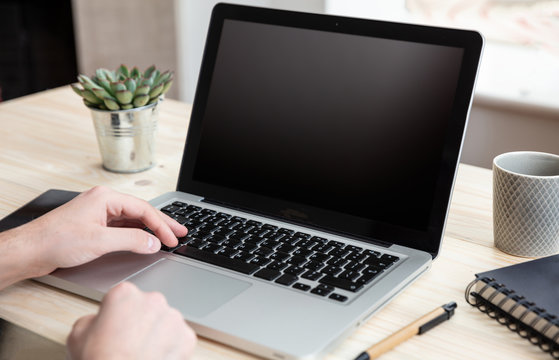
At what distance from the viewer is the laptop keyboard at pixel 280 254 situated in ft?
2.54

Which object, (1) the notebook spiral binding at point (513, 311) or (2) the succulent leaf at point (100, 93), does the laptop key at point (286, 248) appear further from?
(2) the succulent leaf at point (100, 93)

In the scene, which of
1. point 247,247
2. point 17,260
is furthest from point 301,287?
point 17,260

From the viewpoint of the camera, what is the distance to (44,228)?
0.82 meters

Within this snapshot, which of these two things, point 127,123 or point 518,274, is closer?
point 518,274

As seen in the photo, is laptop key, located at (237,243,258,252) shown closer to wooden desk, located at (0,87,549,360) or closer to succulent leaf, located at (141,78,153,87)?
wooden desk, located at (0,87,549,360)

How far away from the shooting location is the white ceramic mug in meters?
0.84

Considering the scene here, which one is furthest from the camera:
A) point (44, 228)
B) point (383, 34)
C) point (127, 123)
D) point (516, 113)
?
point (516, 113)

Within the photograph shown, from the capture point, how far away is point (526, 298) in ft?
2.38

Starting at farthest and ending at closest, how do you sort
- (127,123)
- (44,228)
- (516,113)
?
(516,113), (127,123), (44,228)

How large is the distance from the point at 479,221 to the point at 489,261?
133 millimetres

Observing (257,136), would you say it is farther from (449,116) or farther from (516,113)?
(516,113)

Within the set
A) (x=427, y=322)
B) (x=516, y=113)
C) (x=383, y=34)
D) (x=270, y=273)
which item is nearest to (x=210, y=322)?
(x=270, y=273)

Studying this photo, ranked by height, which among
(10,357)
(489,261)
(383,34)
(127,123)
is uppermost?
(383,34)

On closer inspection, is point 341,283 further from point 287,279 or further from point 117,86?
point 117,86
